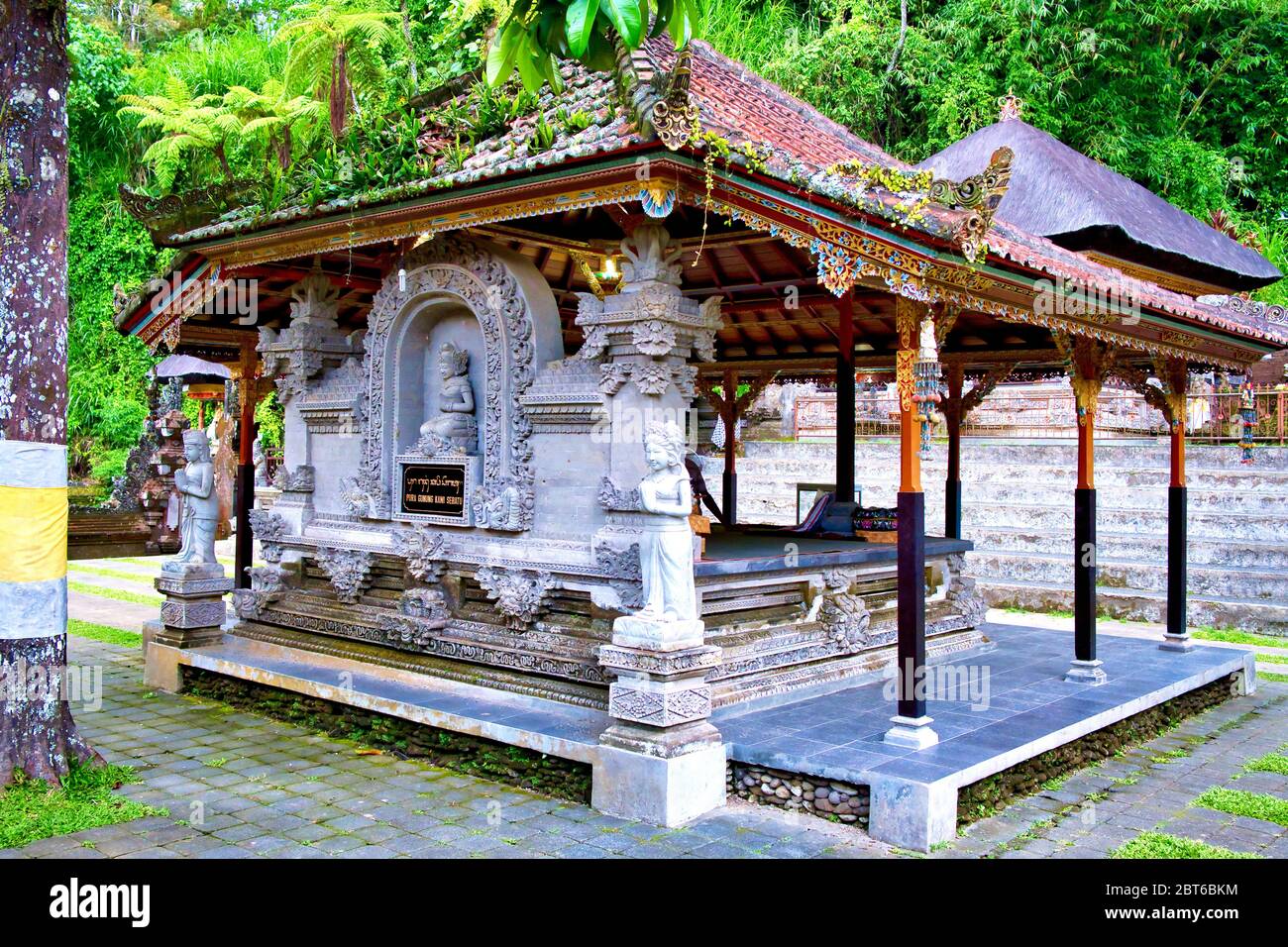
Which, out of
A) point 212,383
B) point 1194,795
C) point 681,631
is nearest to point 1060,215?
point 1194,795

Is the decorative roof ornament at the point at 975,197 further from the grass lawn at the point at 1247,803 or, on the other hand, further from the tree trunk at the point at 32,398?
the tree trunk at the point at 32,398

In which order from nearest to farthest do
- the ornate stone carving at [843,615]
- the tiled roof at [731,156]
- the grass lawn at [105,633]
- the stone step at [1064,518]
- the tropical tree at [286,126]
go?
the tiled roof at [731,156] → the ornate stone carving at [843,615] → the tropical tree at [286,126] → the grass lawn at [105,633] → the stone step at [1064,518]

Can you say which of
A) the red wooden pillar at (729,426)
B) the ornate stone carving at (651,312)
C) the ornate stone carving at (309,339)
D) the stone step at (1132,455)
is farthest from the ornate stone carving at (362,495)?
the stone step at (1132,455)

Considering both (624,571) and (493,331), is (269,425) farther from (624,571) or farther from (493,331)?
(624,571)

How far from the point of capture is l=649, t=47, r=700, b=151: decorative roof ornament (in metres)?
5.68

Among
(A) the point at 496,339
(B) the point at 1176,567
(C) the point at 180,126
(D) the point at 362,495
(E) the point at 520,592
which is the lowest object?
(B) the point at 1176,567

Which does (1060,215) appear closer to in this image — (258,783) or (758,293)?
(758,293)

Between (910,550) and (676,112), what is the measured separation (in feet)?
10.3

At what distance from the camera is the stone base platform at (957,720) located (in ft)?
20.1

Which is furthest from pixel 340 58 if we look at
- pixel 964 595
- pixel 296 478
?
pixel 964 595

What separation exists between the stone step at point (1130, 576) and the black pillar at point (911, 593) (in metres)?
7.98

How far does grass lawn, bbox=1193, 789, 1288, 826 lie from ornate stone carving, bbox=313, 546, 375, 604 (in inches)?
246

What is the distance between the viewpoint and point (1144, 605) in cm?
1438

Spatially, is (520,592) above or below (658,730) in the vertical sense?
above
